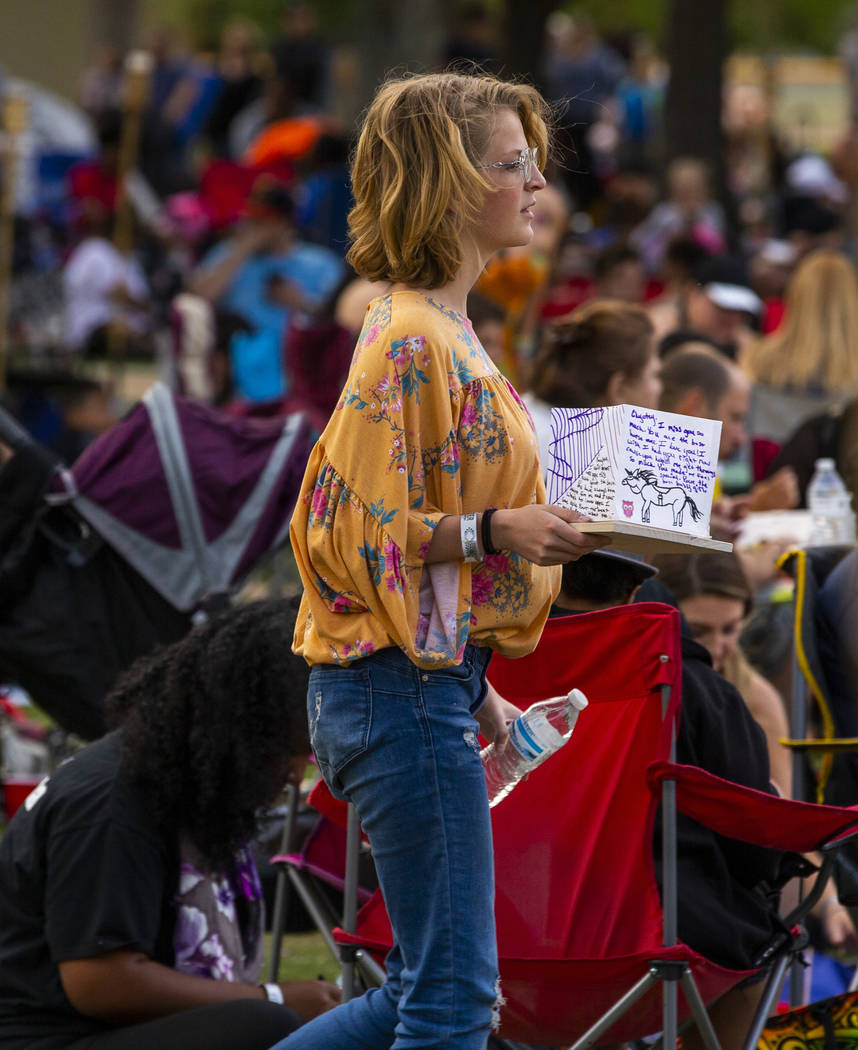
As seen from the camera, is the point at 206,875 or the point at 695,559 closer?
the point at 206,875

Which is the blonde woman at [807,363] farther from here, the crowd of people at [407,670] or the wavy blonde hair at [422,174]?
the wavy blonde hair at [422,174]

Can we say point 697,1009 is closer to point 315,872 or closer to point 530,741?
point 530,741

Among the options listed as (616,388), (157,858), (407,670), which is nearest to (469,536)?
(407,670)

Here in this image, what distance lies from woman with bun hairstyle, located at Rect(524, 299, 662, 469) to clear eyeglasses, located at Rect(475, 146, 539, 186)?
6.54 feet

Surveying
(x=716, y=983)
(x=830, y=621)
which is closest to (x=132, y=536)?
(x=830, y=621)

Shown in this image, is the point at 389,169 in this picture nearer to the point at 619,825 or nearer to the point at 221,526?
the point at 619,825

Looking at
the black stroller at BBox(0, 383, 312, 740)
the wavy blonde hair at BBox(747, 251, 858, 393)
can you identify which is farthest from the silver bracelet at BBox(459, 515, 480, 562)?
the wavy blonde hair at BBox(747, 251, 858, 393)

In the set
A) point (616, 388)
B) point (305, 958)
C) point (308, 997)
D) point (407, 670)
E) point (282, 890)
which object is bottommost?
point (305, 958)

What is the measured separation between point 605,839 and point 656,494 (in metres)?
0.88

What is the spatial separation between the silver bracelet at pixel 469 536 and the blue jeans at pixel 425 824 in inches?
7.4

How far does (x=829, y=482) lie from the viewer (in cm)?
513

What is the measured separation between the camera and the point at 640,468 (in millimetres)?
2559

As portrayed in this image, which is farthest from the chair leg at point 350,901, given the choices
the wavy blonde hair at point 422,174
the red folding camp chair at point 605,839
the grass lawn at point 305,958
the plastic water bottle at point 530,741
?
the grass lawn at point 305,958

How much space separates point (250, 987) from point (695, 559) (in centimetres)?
152
